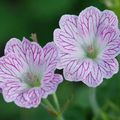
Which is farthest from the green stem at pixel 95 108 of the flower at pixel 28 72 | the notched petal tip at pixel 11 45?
the notched petal tip at pixel 11 45

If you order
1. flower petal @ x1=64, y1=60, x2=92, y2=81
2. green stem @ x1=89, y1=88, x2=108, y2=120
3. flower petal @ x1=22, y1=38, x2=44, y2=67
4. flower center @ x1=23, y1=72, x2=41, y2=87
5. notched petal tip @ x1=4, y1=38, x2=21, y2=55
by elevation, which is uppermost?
notched petal tip @ x1=4, y1=38, x2=21, y2=55

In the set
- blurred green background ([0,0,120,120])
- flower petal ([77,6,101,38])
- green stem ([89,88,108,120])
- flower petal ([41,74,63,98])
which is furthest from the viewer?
blurred green background ([0,0,120,120])

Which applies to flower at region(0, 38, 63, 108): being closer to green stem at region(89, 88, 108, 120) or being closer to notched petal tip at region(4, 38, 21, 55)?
notched petal tip at region(4, 38, 21, 55)

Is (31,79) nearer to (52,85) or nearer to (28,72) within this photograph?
(28,72)

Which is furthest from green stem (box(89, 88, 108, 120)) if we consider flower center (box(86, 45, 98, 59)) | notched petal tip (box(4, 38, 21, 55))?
notched petal tip (box(4, 38, 21, 55))

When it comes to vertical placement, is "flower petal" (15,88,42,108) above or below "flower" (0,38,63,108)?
below

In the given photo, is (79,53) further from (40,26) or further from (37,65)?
(40,26)

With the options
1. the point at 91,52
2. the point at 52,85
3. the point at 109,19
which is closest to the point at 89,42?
the point at 91,52

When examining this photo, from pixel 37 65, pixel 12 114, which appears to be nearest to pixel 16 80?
pixel 37 65
